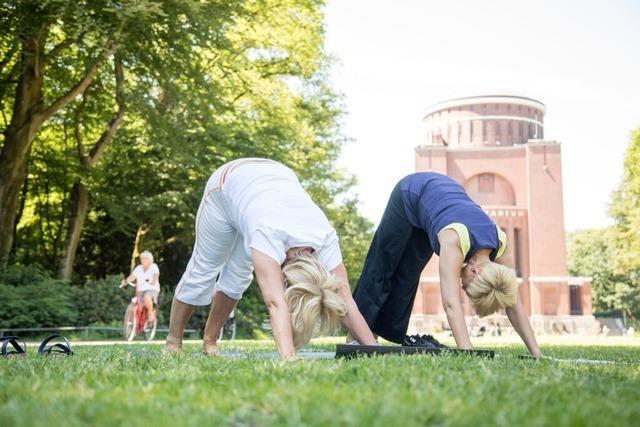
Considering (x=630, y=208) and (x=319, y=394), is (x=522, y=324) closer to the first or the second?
(x=319, y=394)

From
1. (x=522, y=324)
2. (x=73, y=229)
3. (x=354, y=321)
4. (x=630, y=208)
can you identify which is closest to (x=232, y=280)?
(x=354, y=321)

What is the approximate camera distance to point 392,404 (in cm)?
240

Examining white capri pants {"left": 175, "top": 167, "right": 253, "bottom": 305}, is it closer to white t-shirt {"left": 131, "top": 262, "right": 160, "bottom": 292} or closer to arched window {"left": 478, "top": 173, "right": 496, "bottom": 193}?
white t-shirt {"left": 131, "top": 262, "right": 160, "bottom": 292}

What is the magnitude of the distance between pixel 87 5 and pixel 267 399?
12401 millimetres

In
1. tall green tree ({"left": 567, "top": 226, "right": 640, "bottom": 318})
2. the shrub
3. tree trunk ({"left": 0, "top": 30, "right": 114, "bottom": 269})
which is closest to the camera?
the shrub

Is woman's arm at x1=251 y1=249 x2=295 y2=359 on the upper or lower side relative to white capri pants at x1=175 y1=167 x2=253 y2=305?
lower

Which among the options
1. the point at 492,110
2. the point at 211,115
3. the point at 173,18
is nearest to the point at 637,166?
the point at 492,110

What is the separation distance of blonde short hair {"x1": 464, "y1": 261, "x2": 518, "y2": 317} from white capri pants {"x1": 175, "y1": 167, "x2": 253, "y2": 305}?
175cm

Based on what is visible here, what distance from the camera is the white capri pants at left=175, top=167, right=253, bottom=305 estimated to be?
537cm

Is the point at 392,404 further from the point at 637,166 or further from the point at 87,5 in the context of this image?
the point at 637,166

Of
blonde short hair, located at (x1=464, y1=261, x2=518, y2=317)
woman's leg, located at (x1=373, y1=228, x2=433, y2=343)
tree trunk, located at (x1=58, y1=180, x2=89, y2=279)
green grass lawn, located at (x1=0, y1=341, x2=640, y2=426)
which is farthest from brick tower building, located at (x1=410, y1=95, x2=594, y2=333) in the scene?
green grass lawn, located at (x1=0, y1=341, x2=640, y2=426)

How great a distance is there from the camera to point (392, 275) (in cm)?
634

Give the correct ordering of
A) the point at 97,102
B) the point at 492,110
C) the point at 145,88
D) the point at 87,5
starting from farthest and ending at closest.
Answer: the point at 492,110 < the point at 97,102 < the point at 145,88 < the point at 87,5

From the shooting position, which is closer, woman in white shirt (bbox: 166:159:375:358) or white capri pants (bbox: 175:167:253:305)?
woman in white shirt (bbox: 166:159:375:358)
